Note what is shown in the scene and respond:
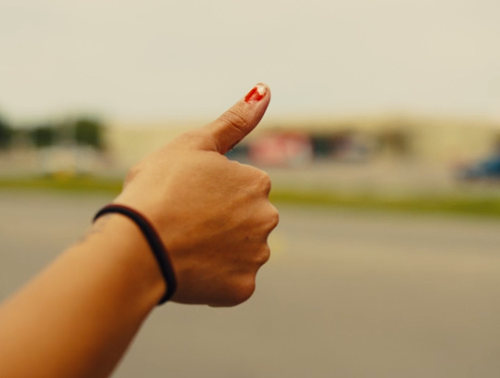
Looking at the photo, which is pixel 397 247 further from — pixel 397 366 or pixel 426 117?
pixel 426 117

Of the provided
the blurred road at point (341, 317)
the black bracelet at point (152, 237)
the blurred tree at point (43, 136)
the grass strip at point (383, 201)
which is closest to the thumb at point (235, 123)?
the black bracelet at point (152, 237)

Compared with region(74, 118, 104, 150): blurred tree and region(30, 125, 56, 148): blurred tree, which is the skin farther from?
region(30, 125, 56, 148): blurred tree

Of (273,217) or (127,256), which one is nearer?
(127,256)

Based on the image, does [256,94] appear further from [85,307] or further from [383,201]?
[383,201]

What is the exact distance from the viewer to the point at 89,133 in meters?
52.3

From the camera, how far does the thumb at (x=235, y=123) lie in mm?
1301

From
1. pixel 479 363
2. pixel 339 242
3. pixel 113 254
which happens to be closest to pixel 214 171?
pixel 113 254

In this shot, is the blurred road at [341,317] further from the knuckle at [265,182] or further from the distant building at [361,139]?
the distant building at [361,139]

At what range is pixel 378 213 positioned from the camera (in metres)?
14.0

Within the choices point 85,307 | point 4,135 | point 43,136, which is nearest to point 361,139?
point 43,136

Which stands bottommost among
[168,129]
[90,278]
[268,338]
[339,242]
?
[168,129]

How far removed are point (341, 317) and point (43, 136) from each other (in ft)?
163

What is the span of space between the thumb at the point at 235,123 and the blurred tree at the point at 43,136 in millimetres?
52198

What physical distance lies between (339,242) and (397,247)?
2.99 feet
